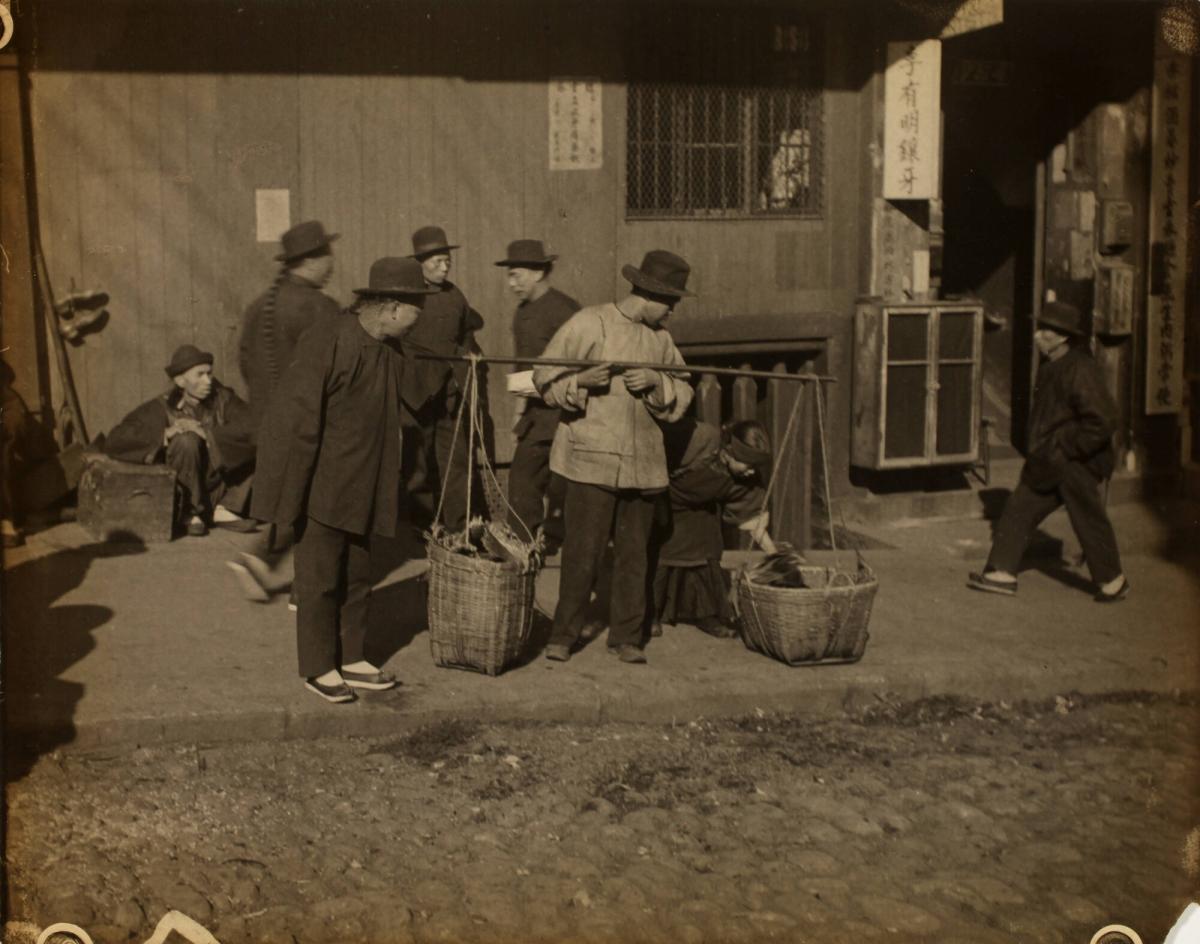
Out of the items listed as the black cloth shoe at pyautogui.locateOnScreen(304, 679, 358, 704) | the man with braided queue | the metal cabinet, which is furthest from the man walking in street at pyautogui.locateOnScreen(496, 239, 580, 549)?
the black cloth shoe at pyautogui.locateOnScreen(304, 679, 358, 704)

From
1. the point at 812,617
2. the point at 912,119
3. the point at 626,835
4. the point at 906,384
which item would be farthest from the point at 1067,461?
the point at 626,835

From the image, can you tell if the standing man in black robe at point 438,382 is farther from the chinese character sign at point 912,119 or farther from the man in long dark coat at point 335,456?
the chinese character sign at point 912,119

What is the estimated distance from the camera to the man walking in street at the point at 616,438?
7191mm

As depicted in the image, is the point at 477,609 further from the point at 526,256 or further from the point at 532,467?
the point at 526,256

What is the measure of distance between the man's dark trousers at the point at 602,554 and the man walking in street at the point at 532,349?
183cm

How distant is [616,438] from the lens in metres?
7.19

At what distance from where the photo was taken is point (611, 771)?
19.9ft

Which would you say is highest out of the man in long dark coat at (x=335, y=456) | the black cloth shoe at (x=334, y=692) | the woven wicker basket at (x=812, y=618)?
the man in long dark coat at (x=335, y=456)

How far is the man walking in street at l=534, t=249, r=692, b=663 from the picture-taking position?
7.19m

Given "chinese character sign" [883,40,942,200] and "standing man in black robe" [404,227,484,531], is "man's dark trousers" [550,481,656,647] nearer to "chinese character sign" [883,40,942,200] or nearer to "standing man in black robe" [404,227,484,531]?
"standing man in black robe" [404,227,484,531]

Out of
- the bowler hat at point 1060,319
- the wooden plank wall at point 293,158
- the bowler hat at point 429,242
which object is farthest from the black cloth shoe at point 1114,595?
the bowler hat at point 429,242

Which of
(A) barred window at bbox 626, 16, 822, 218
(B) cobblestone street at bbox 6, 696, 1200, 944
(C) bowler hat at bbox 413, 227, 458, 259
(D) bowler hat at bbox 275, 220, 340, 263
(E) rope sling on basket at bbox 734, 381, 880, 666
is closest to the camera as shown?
(B) cobblestone street at bbox 6, 696, 1200, 944

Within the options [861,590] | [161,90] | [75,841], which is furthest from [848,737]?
[161,90]

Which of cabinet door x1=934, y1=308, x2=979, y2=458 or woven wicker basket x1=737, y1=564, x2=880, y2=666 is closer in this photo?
woven wicker basket x1=737, y1=564, x2=880, y2=666
